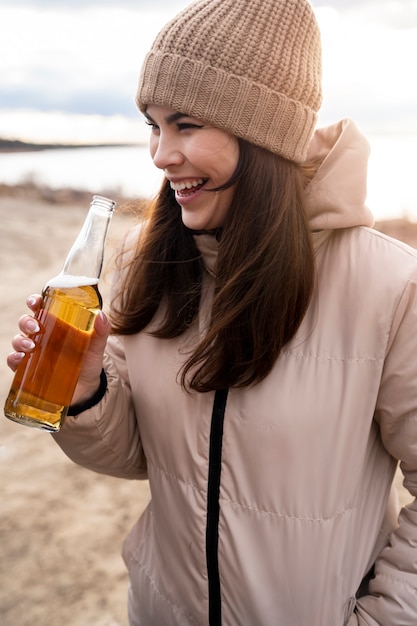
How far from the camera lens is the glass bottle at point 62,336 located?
1451 mm

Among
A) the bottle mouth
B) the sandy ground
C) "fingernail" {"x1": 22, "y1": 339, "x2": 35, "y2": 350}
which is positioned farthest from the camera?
the sandy ground

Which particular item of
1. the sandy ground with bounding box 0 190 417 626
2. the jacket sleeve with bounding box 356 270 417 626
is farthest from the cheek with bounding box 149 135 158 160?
the jacket sleeve with bounding box 356 270 417 626

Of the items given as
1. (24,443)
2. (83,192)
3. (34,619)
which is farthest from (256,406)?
(83,192)

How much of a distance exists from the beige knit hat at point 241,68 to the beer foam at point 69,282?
1.42ft

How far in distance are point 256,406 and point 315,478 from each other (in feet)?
0.67

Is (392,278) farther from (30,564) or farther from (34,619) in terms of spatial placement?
(30,564)

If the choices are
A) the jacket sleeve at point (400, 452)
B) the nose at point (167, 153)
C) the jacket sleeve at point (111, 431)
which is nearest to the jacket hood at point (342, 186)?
the jacket sleeve at point (400, 452)

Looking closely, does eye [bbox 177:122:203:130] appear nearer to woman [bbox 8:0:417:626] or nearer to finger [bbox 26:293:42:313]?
woman [bbox 8:0:417:626]

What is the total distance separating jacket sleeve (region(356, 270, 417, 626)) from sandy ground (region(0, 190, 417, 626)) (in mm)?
871

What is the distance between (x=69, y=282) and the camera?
1.53 metres

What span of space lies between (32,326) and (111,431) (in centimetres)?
40

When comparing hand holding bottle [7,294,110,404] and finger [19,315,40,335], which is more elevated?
finger [19,315,40,335]

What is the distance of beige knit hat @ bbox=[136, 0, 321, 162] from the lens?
148 cm

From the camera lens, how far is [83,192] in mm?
9141
